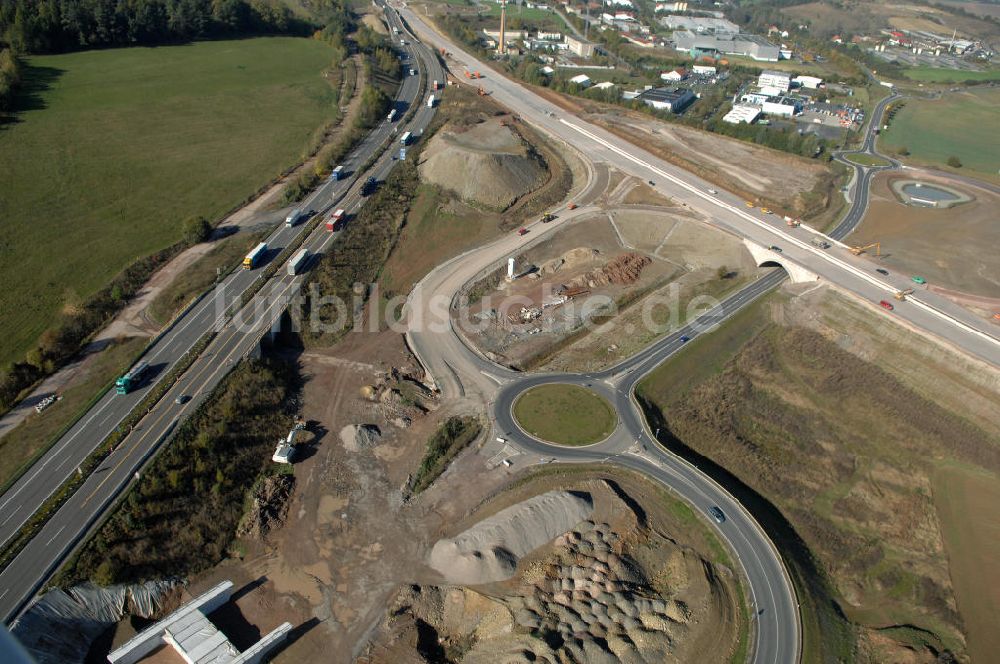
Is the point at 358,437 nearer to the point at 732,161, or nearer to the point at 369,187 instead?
the point at 369,187

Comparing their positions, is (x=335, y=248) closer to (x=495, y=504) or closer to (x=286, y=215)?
(x=286, y=215)

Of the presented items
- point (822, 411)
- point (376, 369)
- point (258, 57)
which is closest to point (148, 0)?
point (258, 57)

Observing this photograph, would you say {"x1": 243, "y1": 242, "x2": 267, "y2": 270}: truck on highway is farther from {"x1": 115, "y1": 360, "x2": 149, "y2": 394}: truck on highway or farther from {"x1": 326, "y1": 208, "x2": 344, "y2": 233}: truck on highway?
{"x1": 115, "y1": 360, "x2": 149, "y2": 394}: truck on highway

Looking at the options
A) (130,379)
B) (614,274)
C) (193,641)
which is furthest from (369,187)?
(193,641)

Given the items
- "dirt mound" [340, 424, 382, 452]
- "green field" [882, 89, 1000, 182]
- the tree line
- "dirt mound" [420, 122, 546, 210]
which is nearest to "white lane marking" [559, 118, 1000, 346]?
"dirt mound" [420, 122, 546, 210]

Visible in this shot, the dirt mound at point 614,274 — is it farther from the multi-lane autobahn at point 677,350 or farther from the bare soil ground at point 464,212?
the bare soil ground at point 464,212
